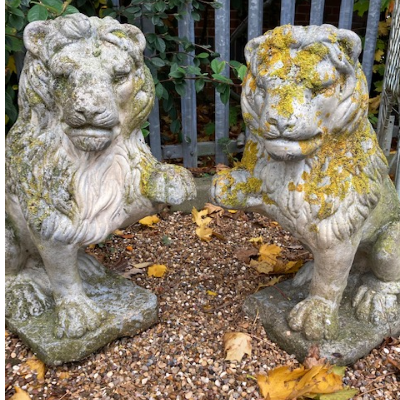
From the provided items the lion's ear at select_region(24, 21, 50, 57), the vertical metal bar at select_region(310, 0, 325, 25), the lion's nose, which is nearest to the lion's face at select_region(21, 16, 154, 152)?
the lion's ear at select_region(24, 21, 50, 57)

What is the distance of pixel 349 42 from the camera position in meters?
1.70

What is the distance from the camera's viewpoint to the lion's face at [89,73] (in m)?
1.75

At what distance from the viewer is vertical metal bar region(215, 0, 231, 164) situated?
12.2ft

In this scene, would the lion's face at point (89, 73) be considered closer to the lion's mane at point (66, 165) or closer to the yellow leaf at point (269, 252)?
the lion's mane at point (66, 165)

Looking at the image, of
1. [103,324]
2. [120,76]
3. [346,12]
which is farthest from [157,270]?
[346,12]

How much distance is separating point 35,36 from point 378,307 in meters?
1.84

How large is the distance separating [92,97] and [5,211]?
771mm

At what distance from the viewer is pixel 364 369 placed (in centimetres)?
220

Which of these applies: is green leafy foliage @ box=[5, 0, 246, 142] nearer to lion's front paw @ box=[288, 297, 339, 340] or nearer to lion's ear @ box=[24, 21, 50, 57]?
lion's ear @ box=[24, 21, 50, 57]

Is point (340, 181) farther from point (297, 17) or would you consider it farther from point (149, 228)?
point (297, 17)

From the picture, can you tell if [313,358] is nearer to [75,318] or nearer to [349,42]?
[75,318]

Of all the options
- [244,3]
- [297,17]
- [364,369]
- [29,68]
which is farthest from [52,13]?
[297,17]

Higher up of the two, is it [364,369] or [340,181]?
[340,181]

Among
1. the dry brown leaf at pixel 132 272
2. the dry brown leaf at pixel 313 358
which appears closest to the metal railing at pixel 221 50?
the dry brown leaf at pixel 132 272
